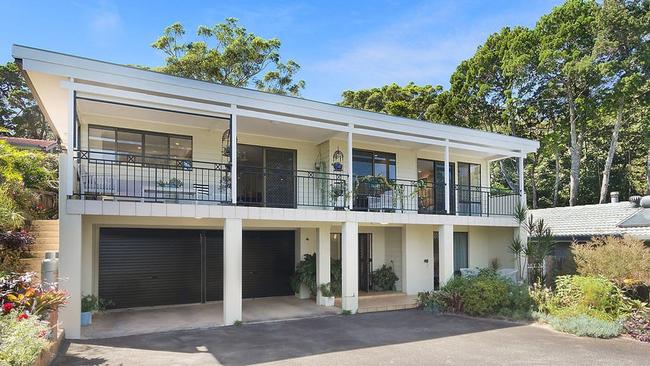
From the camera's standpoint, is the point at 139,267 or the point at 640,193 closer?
the point at 139,267

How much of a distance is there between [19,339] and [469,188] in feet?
49.8

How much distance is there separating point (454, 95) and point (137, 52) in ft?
63.9

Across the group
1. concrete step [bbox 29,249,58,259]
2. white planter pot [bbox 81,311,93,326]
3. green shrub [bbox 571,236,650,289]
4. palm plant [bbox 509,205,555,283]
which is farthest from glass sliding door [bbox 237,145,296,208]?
green shrub [bbox 571,236,650,289]

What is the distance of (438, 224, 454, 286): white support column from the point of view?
558 inches

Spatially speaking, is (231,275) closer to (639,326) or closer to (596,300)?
(596,300)

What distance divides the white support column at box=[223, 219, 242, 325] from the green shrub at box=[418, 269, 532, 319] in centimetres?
580

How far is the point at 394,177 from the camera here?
1633 centimetres

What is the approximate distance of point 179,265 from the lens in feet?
44.0

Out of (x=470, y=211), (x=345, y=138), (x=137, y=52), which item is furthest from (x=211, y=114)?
(x=137, y=52)

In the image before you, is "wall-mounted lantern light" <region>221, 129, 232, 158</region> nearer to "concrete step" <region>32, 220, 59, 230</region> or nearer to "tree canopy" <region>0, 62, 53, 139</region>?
"concrete step" <region>32, 220, 59, 230</region>

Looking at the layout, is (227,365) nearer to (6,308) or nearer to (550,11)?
(6,308)

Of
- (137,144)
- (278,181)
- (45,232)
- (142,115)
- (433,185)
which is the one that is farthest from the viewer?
(433,185)

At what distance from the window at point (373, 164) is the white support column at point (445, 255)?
2.97m

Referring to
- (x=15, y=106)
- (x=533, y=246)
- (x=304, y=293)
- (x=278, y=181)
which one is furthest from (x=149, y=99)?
(x=15, y=106)
